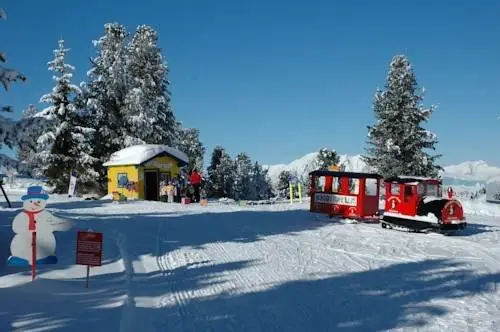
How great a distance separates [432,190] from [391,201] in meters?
1.54

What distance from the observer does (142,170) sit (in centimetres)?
3180

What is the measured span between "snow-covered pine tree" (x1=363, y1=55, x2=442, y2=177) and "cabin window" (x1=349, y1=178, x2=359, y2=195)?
1675 centimetres

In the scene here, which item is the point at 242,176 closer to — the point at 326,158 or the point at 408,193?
the point at 326,158

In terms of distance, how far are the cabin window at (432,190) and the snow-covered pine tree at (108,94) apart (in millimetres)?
26972

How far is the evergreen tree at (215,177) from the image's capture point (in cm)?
6391

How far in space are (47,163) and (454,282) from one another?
3308 cm

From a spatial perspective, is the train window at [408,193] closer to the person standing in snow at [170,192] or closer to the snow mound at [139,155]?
the person standing in snow at [170,192]

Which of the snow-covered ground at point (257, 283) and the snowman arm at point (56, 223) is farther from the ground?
the snowman arm at point (56, 223)

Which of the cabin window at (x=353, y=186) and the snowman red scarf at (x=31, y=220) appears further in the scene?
the cabin window at (x=353, y=186)

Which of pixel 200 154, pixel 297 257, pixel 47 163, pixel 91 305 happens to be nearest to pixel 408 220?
pixel 297 257

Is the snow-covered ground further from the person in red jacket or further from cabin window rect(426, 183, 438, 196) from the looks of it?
the person in red jacket

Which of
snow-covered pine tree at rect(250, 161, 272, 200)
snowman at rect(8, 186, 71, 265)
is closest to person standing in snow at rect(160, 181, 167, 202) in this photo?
snowman at rect(8, 186, 71, 265)

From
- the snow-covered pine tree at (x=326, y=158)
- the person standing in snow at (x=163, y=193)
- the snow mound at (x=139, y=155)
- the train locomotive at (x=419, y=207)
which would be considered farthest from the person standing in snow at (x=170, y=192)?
the snow-covered pine tree at (x=326, y=158)

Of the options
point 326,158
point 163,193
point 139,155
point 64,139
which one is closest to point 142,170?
point 139,155
